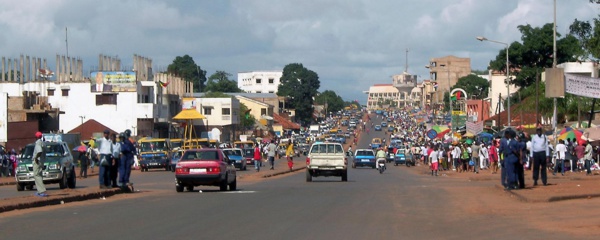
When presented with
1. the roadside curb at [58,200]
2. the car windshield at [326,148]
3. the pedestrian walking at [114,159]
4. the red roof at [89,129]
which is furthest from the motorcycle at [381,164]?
the red roof at [89,129]

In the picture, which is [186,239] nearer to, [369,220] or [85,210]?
[369,220]

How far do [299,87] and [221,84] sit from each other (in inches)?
616

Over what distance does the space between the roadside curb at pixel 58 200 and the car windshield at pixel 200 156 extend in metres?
2.47

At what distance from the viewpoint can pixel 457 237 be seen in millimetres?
14492

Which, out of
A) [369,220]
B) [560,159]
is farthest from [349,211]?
[560,159]

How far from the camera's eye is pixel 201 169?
92.2ft

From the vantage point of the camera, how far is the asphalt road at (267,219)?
49.5 feet

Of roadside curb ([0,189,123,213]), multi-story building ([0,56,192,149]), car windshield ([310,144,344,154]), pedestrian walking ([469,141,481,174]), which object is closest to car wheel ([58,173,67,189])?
roadside curb ([0,189,123,213])

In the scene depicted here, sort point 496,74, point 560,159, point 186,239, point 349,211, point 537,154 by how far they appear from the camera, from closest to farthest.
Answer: point 186,239, point 349,211, point 537,154, point 560,159, point 496,74

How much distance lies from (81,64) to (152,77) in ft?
32.0

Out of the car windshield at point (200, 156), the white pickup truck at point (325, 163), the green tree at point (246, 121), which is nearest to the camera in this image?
the car windshield at point (200, 156)

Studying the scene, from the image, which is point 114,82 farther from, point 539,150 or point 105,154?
point 539,150

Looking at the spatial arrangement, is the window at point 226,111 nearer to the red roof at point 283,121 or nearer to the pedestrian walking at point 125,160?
the red roof at point 283,121

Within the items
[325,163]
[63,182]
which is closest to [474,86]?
[325,163]
